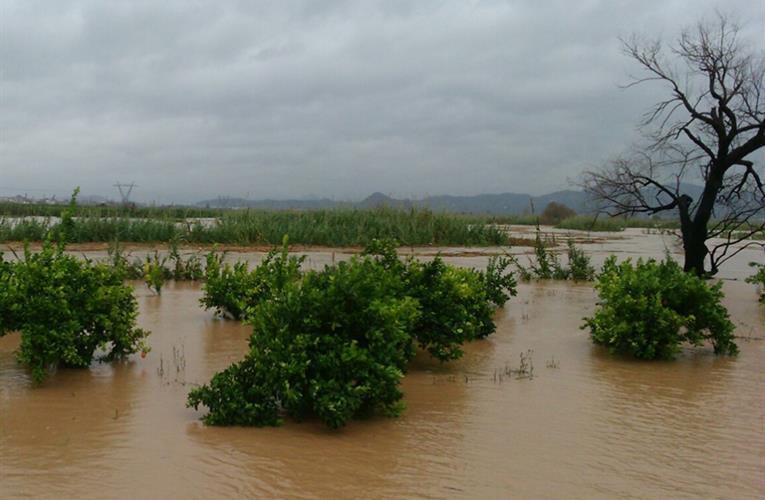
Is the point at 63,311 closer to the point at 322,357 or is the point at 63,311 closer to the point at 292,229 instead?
the point at 322,357

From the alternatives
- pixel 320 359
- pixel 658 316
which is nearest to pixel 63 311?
pixel 320 359

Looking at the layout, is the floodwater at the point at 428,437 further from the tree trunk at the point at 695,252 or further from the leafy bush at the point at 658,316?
the tree trunk at the point at 695,252

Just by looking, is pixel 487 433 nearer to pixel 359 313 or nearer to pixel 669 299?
pixel 359 313

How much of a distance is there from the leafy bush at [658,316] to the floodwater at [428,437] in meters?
0.27

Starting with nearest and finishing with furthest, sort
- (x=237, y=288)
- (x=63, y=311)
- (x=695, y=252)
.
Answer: (x=63, y=311) < (x=237, y=288) < (x=695, y=252)

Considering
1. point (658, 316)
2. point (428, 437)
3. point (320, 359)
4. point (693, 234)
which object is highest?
point (693, 234)

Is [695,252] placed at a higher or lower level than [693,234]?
lower

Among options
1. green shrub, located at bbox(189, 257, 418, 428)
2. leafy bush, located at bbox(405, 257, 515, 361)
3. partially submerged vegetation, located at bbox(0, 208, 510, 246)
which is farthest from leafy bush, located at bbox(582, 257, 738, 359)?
partially submerged vegetation, located at bbox(0, 208, 510, 246)

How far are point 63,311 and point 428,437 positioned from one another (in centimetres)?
331

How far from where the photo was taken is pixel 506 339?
912 centimetres

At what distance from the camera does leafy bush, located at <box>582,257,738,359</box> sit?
26.2ft

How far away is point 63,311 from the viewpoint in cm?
628

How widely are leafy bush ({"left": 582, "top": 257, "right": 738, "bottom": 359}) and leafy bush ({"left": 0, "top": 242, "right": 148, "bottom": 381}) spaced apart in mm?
4991

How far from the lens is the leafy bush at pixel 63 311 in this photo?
6.15m
